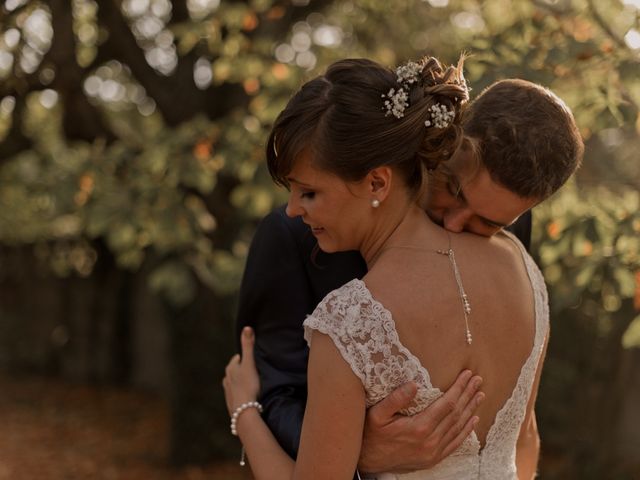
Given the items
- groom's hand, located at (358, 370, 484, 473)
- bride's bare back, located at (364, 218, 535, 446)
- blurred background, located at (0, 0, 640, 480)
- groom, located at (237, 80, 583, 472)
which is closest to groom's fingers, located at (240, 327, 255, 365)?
groom, located at (237, 80, 583, 472)

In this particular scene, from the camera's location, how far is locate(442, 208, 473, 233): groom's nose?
2.17 m

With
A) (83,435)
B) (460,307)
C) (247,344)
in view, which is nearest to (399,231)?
(460,307)

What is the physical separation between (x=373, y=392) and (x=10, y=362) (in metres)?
13.3

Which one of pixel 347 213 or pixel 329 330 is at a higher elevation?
pixel 347 213

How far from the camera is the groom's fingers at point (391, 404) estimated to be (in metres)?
2.02

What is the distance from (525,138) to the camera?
2049mm

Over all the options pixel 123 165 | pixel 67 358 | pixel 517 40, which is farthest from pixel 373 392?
pixel 67 358

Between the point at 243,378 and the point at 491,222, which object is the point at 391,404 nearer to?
the point at 491,222

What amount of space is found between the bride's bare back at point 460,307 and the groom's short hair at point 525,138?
0.20 meters

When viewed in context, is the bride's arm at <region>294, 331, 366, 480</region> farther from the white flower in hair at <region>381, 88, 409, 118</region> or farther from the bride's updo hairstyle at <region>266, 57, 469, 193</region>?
the white flower in hair at <region>381, 88, 409, 118</region>

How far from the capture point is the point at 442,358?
2.04 m

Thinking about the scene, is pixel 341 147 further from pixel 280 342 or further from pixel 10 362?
pixel 10 362

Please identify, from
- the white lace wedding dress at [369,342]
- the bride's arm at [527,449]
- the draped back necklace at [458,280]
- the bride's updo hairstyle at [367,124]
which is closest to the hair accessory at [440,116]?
the bride's updo hairstyle at [367,124]

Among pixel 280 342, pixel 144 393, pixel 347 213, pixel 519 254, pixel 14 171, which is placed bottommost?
pixel 144 393
